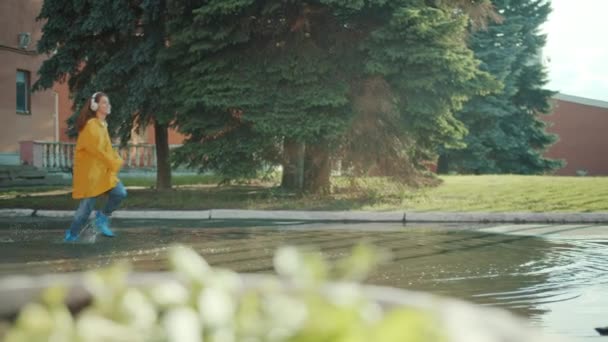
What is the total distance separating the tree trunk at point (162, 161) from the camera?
21.6 metres

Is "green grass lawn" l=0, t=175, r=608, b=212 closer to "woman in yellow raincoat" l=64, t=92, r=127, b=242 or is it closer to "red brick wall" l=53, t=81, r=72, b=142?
"woman in yellow raincoat" l=64, t=92, r=127, b=242

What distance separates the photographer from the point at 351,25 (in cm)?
1803

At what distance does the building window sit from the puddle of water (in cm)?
1916

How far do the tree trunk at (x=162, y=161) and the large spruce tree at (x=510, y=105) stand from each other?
1633 centimetres

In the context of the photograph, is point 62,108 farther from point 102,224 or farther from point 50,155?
point 102,224

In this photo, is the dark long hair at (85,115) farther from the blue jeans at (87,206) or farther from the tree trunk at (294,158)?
the tree trunk at (294,158)

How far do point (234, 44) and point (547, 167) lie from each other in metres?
24.3

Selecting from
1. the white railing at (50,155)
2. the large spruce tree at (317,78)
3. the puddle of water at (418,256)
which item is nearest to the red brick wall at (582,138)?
the white railing at (50,155)

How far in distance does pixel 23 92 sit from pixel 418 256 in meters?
26.1

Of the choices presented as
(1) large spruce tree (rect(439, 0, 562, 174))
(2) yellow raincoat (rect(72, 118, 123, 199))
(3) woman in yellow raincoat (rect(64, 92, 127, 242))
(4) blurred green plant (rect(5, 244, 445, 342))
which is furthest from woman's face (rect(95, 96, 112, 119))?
(1) large spruce tree (rect(439, 0, 562, 174))

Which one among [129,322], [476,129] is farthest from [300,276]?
[476,129]

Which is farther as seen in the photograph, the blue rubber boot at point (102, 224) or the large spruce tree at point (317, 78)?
the large spruce tree at point (317, 78)

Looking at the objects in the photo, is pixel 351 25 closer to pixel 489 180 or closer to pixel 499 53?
pixel 489 180

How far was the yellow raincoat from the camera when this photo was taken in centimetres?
1057
